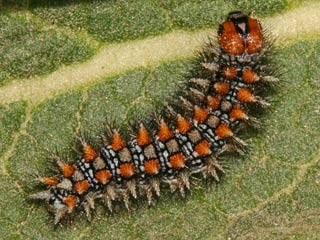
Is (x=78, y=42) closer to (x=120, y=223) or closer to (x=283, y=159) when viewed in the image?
(x=120, y=223)

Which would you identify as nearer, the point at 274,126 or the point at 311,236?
the point at 311,236

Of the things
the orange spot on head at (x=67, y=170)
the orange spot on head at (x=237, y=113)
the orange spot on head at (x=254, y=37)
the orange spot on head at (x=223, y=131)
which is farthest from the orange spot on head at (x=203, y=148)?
the orange spot on head at (x=67, y=170)

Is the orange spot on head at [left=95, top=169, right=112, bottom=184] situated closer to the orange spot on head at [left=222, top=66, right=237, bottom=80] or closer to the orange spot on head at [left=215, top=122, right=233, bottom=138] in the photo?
the orange spot on head at [left=215, top=122, right=233, bottom=138]

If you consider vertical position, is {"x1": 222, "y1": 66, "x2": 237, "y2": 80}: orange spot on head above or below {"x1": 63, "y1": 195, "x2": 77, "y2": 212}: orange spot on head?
above

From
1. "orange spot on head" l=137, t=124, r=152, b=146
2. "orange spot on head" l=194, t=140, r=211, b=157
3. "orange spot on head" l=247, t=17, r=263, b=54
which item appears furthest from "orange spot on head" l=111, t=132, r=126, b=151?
"orange spot on head" l=247, t=17, r=263, b=54

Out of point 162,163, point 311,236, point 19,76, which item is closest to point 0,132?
point 19,76

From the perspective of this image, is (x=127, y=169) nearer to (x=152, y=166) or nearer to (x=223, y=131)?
(x=152, y=166)

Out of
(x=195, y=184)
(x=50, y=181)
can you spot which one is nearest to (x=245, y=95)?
(x=195, y=184)
